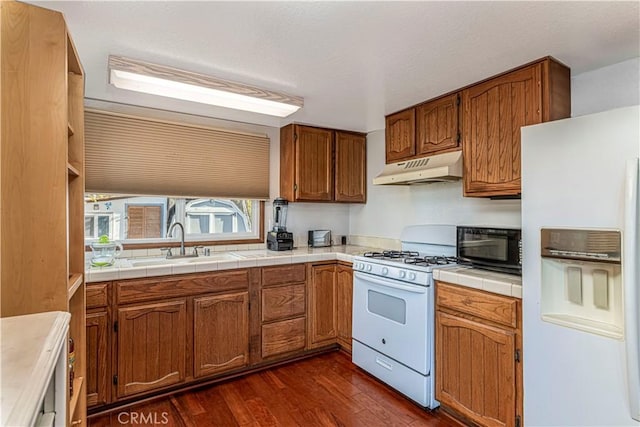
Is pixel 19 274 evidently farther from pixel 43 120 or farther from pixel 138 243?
pixel 138 243

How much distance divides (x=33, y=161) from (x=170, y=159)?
1696 mm

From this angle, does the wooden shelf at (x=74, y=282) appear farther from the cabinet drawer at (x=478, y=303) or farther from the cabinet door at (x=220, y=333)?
the cabinet drawer at (x=478, y=303)

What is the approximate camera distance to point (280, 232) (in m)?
3.29

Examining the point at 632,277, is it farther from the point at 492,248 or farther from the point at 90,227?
the point at 90,227

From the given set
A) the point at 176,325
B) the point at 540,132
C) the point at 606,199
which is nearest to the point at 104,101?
the point at 176,325

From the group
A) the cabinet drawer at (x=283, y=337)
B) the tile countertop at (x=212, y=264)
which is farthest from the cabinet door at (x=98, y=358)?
the cabinet drawer at (x=283, y=337)

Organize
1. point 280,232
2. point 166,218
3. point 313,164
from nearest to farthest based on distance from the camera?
1. point 166,218
2. point 280,232
3. point 313,164

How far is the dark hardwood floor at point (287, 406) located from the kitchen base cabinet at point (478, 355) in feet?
0.75

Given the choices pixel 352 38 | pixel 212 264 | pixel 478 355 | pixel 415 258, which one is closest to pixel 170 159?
pixel 212 264

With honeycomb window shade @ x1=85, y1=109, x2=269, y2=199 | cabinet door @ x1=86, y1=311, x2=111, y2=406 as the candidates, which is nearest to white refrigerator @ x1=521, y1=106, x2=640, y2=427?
honeycomb window shade @ x1=85, y1=109, x2=269, y2=199

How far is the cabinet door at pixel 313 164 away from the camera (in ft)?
10.9

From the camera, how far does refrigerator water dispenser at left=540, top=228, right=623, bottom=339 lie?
1.44 meters

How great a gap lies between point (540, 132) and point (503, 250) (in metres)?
0.72

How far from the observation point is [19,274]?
121cm
